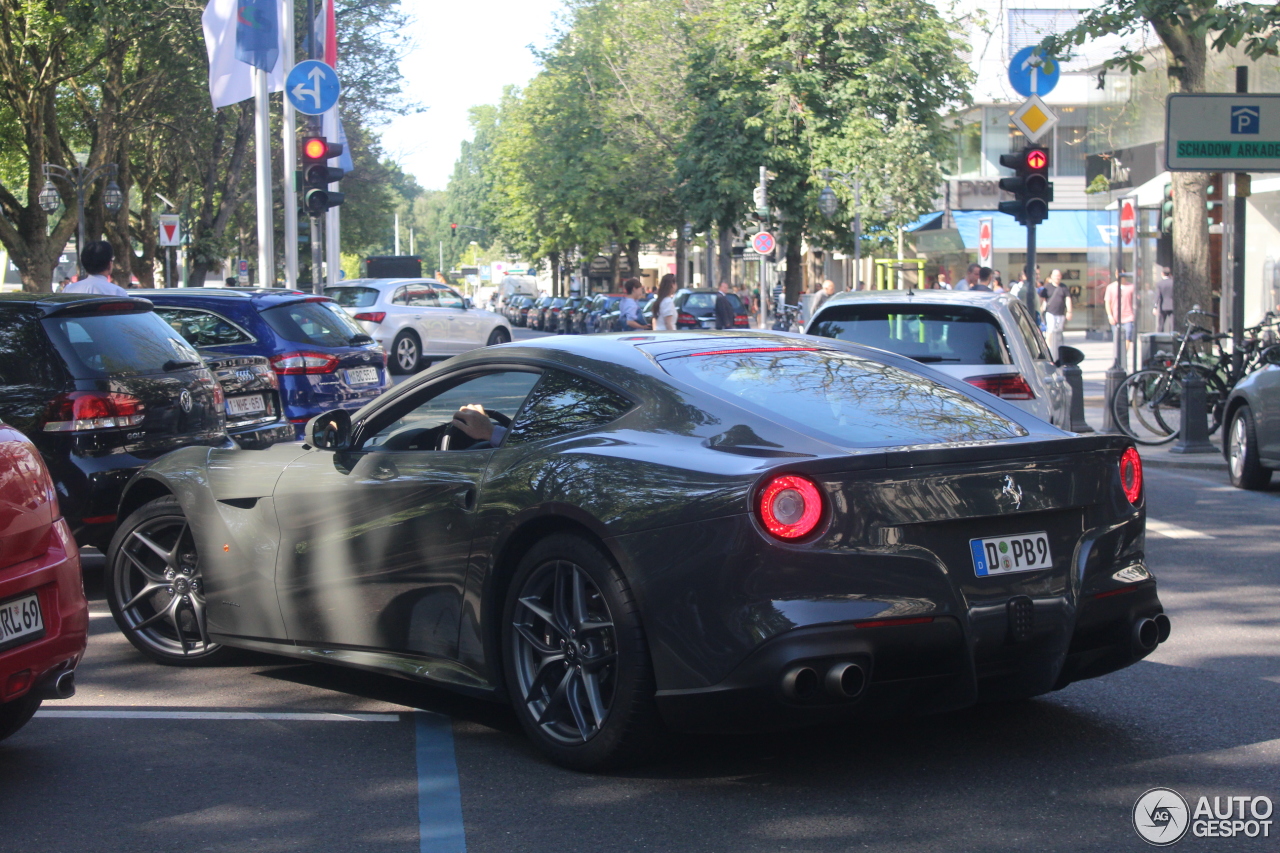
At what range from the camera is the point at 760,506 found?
4.09 meters

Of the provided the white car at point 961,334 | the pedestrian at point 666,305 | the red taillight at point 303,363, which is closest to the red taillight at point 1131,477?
the white car at point 961,334

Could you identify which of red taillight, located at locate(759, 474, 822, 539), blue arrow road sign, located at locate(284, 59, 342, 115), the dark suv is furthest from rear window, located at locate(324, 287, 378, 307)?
red taillight, located at locate(759, 474, 822, 539)

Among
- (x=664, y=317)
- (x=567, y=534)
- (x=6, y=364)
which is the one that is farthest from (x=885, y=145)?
(x=567, y=534)

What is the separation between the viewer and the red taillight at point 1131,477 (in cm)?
474

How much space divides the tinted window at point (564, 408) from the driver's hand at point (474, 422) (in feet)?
0.77

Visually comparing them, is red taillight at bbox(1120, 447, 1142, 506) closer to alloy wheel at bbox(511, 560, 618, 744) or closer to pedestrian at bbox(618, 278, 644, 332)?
alloy wheel at bbox(511, 560, 618, 744)

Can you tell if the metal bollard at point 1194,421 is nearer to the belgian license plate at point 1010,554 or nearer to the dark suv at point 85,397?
the dark suv at point 85,397

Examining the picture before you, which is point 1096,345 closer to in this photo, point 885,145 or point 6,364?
point 885,145

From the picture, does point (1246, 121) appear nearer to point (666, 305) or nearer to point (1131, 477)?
point (666, 305)

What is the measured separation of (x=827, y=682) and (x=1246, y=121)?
502 inches

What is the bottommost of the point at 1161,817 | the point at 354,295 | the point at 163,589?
the point at 1161,817

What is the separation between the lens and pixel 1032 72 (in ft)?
59.4

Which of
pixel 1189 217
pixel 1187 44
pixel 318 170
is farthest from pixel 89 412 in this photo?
pixel 1189 217

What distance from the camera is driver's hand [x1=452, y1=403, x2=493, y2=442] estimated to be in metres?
5.24
